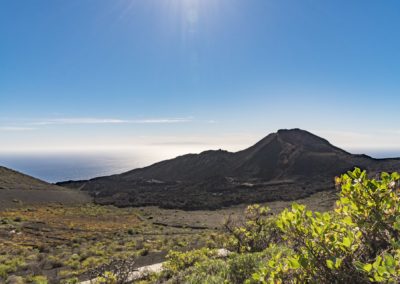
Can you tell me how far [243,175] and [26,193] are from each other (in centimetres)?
5555

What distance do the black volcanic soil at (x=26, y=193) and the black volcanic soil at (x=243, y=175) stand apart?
643 centimetres

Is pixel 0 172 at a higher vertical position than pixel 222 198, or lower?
higher

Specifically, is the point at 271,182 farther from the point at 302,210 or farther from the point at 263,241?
the point at 302,210

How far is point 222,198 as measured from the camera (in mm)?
62656

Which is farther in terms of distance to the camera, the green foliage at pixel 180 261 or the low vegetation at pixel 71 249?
the low vegetation at pixel 71 249

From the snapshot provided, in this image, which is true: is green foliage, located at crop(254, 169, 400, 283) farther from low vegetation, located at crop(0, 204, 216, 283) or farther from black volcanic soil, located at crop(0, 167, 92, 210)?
black volcanic soil, located at crop(0, 167, 92, 210)

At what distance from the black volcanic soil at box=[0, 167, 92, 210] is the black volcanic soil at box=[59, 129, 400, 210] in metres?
6.43

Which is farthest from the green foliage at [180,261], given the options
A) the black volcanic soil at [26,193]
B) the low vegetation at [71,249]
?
the black volcanic soil at [26,193]

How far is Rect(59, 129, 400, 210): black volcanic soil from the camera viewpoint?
63.3 meters

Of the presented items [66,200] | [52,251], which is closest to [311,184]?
[66,200]

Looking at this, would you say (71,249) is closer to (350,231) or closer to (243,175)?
(350,231)

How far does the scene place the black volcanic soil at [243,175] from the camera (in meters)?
63.3

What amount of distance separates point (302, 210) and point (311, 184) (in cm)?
7362

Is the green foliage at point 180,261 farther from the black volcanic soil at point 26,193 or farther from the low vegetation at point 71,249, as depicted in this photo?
the black volcanic soil at point 26,193
